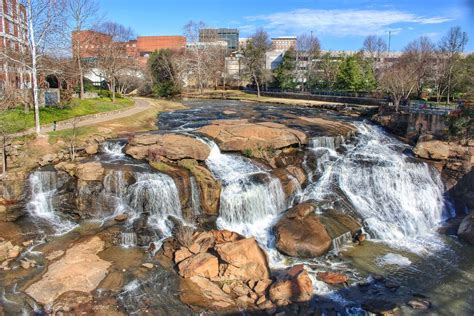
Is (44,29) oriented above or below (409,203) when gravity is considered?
A: above

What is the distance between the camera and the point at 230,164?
75.4 ft

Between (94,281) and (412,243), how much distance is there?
46.6 ft

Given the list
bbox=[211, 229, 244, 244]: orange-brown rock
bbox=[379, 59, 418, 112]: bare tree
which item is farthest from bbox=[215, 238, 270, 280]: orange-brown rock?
bbox=[379, 59, 418, 112]: bare tree

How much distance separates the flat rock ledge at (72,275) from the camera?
1336 cm

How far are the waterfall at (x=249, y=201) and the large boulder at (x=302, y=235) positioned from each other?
1164 millimetres

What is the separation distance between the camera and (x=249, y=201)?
20250mm

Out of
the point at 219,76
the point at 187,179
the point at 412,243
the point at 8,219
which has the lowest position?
the point at 412,243

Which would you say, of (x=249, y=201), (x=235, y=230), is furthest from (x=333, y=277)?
(x=249, y=201)

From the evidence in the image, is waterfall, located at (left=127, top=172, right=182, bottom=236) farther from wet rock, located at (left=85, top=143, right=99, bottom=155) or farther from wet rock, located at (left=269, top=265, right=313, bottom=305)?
wet rock, located at (left=269, top=265, right=313, bottom=305)

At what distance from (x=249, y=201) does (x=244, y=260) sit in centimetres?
539

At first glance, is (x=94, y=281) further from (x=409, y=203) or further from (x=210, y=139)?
(x=409, y=203)

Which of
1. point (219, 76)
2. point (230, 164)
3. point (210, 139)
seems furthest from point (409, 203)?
point (219, 76)

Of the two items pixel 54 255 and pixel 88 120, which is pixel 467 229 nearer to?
pixel 54 255

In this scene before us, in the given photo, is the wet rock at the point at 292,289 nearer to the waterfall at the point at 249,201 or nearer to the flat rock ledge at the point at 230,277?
the flat rock ledge at the point at 230,277
